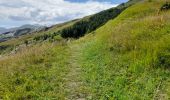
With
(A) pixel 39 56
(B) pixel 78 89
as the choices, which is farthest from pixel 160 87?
(A) pixel 39 56

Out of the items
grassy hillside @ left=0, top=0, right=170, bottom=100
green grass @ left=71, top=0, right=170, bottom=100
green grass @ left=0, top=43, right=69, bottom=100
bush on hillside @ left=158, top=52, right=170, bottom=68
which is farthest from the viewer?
bush on hillside @ left=158, top=52, right=170, bottom=68

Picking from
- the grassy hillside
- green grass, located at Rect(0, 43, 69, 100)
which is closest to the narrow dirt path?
the grassy hillside

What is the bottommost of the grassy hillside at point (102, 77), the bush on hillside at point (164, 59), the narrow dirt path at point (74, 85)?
the narrow dirt path at point (74, 85)

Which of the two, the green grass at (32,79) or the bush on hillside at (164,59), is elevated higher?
the bush on hillside at (164,59)

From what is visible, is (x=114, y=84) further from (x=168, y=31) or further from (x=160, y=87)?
(x=168, y=31)

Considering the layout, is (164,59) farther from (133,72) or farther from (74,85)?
(74,85)

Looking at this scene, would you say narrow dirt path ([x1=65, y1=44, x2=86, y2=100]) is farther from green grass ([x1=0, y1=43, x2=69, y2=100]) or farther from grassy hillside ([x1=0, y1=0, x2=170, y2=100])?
green grass ([x1=0, y1=43, x2=69, y2=100])

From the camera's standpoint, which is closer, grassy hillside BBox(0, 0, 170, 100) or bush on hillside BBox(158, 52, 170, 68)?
grassy hillside BBox(0, 0, 170, 100)

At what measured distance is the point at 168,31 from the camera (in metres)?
17.5

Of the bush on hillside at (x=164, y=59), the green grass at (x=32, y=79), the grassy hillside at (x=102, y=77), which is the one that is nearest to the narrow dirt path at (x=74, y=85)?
the grassy hillside at (x=102, y=77)

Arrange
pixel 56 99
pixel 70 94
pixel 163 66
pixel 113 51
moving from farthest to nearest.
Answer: pixel 113 51, pixel 163 66, pixel 70 94, pixel 56 99

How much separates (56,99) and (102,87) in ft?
6.21

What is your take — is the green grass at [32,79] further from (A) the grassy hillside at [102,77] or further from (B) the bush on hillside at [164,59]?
(B) the bush on hillside at [164,59]

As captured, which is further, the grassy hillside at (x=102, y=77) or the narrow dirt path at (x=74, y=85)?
the narrow dirt path at (x=74, y=85)
